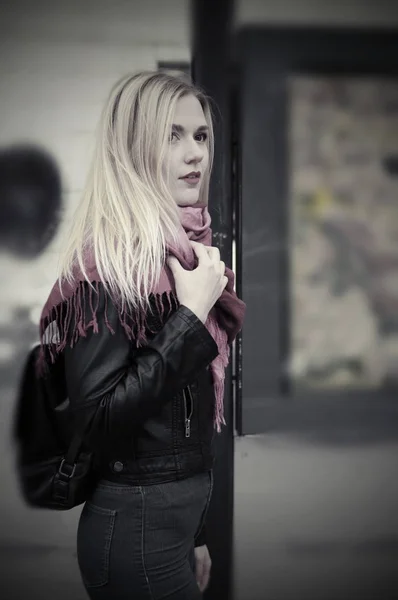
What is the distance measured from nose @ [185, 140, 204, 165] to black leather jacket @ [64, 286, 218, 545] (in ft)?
1.21

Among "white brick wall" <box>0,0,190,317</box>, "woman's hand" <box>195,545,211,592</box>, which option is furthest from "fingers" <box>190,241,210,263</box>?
"white brick wall" <box>0,0,190,317</box>

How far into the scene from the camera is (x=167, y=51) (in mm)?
2117

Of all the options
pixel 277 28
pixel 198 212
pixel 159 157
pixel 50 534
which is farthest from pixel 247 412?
pixel 277 28

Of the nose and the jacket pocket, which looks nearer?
the jacket pocket

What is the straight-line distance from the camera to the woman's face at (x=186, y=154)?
1.46 meters

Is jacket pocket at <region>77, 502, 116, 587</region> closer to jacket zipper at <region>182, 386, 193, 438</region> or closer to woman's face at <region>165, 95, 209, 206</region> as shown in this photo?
jacket zipper at <region>182, 386, 193, 438</region>

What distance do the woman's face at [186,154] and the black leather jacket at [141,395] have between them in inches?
12.3

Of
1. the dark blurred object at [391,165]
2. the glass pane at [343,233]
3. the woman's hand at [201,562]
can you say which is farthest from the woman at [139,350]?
the dark blurred object at [391,165]

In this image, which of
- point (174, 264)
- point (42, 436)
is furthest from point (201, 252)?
point (42, 436)

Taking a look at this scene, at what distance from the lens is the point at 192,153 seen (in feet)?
4.87

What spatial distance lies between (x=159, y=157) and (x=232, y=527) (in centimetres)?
136

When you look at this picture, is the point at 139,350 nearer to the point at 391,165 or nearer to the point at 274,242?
the point at 274,242

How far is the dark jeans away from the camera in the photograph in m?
A: 1.23

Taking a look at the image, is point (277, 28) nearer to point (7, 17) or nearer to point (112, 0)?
point (112, 0)
